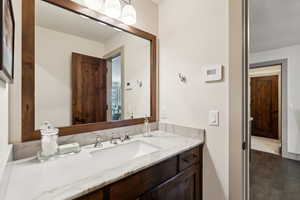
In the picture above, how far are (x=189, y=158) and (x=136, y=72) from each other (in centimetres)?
102

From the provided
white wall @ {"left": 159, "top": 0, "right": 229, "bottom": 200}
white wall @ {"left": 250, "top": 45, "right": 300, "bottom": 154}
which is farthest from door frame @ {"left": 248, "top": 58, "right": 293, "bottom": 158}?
white wall @ {"left": 159, "top": 0, "right": 229, "bottom": 200}

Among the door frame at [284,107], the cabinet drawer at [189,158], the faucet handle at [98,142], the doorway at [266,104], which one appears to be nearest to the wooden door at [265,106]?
the doorway at [266,104]

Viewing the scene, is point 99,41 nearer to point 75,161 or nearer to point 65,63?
point 65,63

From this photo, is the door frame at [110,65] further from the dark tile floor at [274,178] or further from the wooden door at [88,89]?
the dark tile floor at [274,178]

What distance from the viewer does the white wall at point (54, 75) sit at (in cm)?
105

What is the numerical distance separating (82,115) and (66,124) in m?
0.14

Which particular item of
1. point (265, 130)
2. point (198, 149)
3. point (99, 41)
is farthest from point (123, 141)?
point (265, 130)

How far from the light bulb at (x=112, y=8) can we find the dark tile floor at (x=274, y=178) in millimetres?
2515

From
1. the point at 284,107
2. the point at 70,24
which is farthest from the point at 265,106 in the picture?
the point at 70,24

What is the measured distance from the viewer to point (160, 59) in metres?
1.79

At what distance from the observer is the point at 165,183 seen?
40.9 inches

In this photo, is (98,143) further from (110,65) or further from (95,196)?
(110,65)

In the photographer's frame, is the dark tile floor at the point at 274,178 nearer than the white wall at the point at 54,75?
No

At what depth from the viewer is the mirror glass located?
1.08 m
